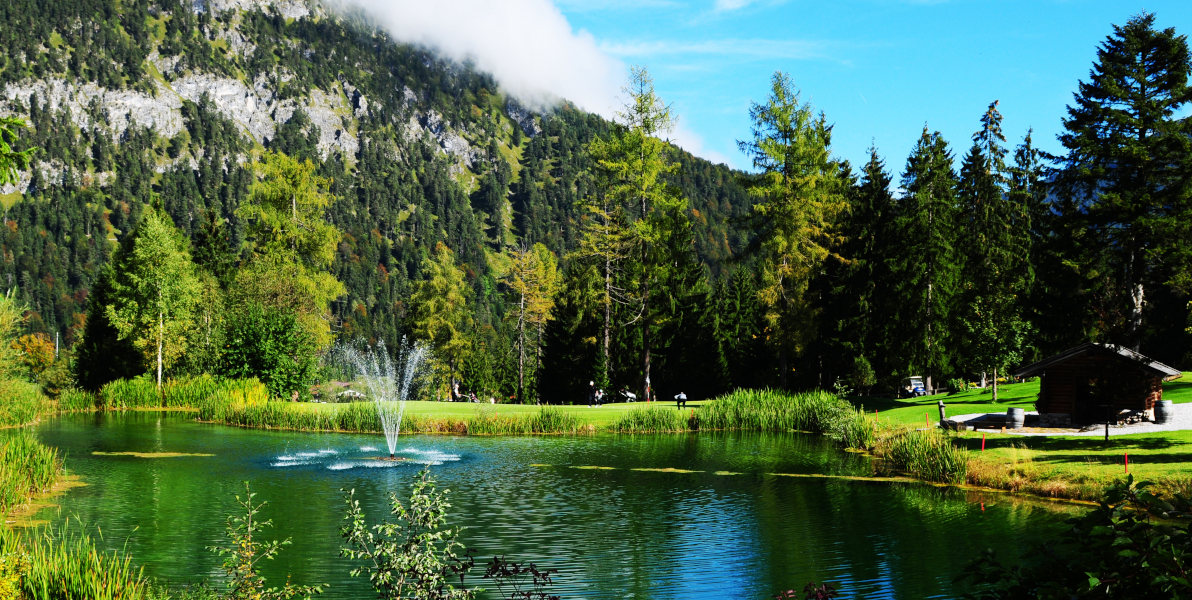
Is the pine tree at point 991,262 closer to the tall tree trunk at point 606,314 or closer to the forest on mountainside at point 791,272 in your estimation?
the forest on mountainside at point 791,272

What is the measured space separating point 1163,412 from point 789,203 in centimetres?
2441

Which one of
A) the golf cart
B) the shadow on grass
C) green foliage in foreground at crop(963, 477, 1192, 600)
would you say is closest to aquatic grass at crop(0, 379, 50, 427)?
green foliage in foreground at crop(963, 477, 1192, 600)

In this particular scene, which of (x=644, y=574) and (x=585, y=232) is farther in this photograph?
(x=585, y=232)

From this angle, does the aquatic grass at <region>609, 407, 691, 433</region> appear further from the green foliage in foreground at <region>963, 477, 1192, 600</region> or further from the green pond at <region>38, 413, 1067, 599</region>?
the green foliage in foreground at <region>963, 477, 1192, 600</region>

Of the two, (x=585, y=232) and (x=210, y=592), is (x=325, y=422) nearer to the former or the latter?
(x=585, y=232)

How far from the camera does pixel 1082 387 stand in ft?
131

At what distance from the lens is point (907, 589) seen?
16359 mm

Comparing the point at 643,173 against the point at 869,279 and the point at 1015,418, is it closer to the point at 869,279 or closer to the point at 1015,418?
the point at 869,279

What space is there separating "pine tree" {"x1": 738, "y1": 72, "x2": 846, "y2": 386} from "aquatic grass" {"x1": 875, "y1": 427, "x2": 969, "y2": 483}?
899 inches

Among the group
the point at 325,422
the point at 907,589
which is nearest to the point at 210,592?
the point at 907,589

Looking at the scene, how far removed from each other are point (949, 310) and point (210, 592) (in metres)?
60.5

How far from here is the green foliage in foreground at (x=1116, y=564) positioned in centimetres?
689

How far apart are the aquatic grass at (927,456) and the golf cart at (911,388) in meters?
31.9

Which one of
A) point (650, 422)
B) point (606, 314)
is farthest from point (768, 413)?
point (606, 314)
